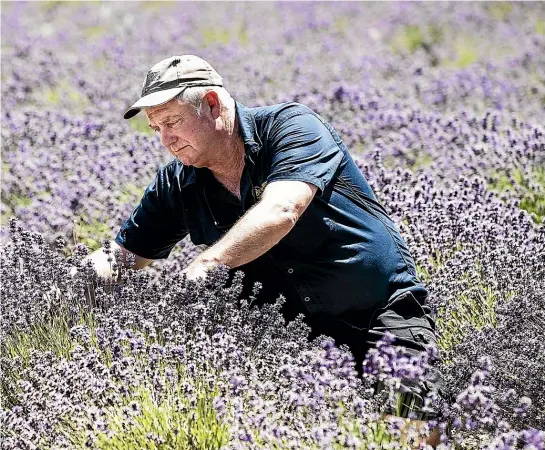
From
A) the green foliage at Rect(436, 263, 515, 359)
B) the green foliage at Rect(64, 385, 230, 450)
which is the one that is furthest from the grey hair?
the green foliage at Rect(436, 263, 515, 359)

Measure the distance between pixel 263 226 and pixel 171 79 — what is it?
0.72 m

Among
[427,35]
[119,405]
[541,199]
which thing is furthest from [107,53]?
[119,405]

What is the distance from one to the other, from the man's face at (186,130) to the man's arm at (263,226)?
0.37m

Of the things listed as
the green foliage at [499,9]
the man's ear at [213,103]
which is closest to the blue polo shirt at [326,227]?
the man's ear at [213,103]

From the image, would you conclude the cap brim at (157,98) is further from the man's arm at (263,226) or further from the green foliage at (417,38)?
the green foliage at (417,38)

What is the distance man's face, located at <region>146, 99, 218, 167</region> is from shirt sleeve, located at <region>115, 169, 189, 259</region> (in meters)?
0.37

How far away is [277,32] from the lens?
12594mm

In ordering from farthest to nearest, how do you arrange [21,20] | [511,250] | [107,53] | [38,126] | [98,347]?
[21,20] → [107,53] → [38,126] → [511,250] → [98,347]

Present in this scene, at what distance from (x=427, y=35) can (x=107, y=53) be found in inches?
159

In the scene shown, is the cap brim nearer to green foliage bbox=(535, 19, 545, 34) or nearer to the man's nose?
the man's nose

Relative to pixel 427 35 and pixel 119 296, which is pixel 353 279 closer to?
pixel 119 296

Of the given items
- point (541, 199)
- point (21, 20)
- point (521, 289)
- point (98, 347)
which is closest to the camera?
point (98, 347)

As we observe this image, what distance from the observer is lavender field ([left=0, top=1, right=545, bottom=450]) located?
2.93m

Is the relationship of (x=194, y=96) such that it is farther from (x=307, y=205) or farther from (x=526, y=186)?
(x=526, y=186)
